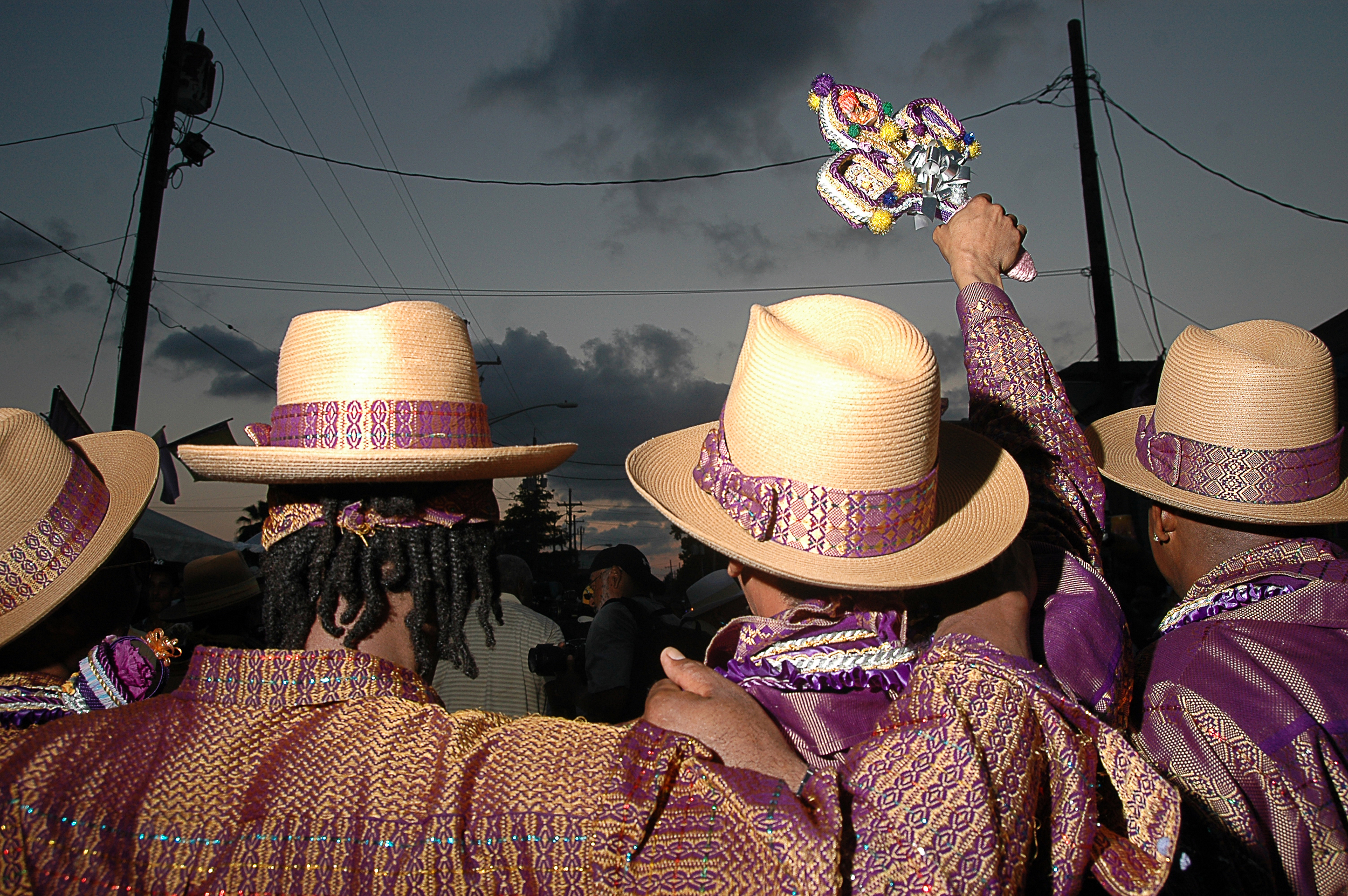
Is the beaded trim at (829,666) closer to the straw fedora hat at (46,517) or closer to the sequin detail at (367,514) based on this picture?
the sequin detail at (367,514)

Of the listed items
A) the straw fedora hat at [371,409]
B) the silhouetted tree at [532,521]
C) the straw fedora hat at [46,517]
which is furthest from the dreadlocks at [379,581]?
the silhouetted tree at [532,521]

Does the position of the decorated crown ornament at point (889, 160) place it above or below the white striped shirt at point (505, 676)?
above

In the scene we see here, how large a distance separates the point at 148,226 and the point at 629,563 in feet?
29.7

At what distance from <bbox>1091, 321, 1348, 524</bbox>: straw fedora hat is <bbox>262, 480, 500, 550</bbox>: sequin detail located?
2258mm

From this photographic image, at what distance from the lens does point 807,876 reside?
1.21 meters

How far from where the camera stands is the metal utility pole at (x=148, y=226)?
10.5 meters

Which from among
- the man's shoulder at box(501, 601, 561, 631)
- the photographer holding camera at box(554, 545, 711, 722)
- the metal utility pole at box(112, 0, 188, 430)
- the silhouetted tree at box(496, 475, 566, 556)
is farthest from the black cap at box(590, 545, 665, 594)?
the silhouetted tree at box(496, 475, 566, 556)

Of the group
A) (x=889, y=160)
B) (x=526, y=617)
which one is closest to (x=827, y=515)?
(x=889, y=160)

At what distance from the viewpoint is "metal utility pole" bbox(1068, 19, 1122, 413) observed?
12.4 metres

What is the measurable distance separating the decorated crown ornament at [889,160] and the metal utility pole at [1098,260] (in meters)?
11.0

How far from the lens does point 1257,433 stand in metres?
2.68

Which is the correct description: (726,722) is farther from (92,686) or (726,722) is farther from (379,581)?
(92,686)

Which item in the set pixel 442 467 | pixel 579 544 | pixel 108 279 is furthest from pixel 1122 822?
pixel 579 544

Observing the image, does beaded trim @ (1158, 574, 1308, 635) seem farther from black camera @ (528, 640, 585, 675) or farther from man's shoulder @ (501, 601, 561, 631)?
man's shoulder @ (501, 601, 561, 631)
